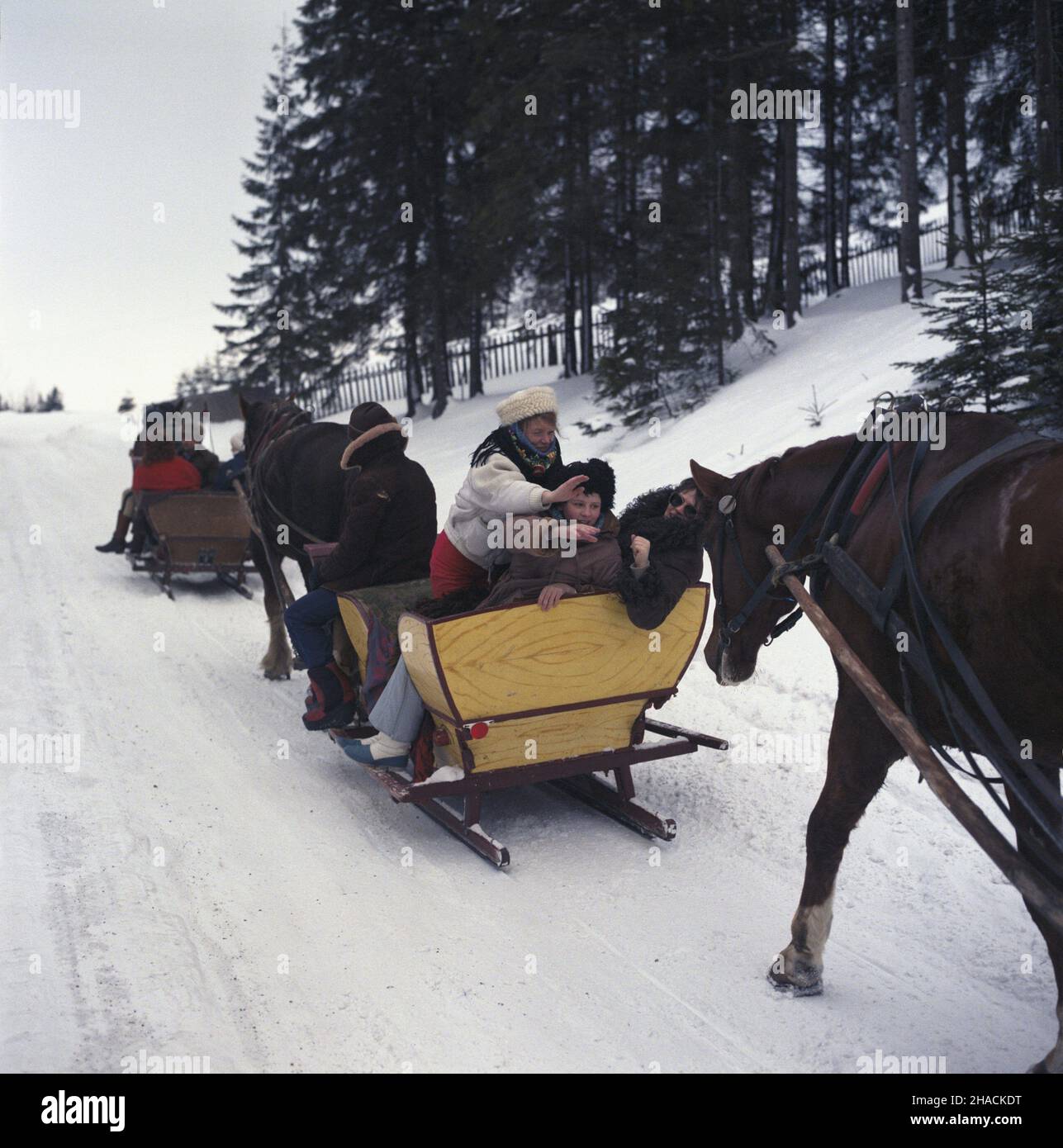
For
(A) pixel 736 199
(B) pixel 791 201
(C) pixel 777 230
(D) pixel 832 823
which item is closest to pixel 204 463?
(D) pixel 832 823

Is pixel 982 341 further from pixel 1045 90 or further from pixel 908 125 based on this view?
pixel 908 125

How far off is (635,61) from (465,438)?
724 cm

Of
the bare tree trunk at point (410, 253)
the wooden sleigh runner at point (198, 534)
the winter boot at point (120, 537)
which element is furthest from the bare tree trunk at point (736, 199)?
the winter boot at point (120, 537)

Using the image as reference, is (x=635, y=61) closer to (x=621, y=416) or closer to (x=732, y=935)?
(x=621, y=416)

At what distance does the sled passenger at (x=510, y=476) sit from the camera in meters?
5.14

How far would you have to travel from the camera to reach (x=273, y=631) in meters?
8.70

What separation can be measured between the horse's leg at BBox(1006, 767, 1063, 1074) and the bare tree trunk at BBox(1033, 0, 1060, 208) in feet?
45.5

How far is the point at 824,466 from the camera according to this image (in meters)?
4.18

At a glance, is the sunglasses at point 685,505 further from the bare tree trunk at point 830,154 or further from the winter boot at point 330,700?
the bare tree trunk at point 830,154

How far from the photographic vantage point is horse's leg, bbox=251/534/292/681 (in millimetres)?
8570

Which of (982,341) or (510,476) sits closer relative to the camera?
(510,476)

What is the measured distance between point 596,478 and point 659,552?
47 cm

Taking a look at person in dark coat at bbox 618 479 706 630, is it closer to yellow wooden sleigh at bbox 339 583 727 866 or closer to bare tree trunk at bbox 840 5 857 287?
yellow wooden sleigh at bbox 339 583 727 866
